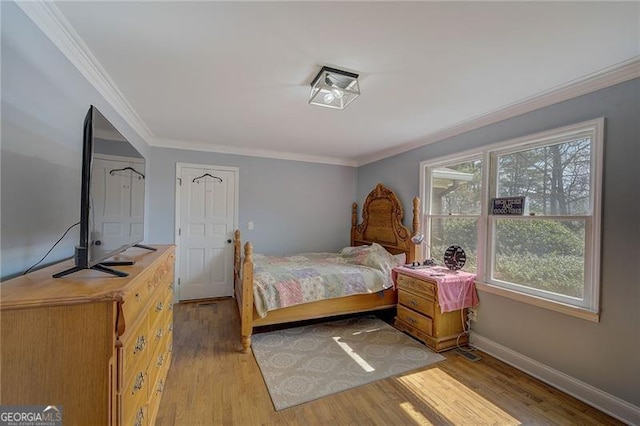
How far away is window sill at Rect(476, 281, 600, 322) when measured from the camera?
1.96 metres

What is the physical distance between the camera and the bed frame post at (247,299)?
2629 millimetres

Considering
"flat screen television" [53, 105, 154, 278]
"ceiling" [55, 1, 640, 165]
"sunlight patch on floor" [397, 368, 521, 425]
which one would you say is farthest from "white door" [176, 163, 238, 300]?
"sunlight patch on floor" [397, 368, 521, 425]

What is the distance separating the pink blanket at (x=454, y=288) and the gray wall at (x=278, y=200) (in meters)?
2.27

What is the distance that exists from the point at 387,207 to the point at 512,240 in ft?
5.82

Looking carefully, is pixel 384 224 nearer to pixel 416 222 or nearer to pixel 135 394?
pixel 416 222

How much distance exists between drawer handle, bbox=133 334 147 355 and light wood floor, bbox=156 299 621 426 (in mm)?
785

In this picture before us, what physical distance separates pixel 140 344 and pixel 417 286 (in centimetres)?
253

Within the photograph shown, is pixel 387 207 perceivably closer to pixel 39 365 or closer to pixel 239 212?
pixel 239 212

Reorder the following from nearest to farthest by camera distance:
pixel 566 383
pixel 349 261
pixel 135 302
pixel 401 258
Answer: pixel 135 302 → pixel 566 383 → pixel 401 258 → pixel 349 261

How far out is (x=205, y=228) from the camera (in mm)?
4117

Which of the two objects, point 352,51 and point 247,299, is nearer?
point 352,51

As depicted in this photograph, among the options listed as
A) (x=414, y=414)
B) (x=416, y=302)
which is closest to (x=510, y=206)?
(x=416, y=302)

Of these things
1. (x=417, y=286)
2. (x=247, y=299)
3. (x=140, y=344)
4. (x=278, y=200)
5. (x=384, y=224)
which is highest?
(x=278, y=200)

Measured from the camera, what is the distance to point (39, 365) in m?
0.87
